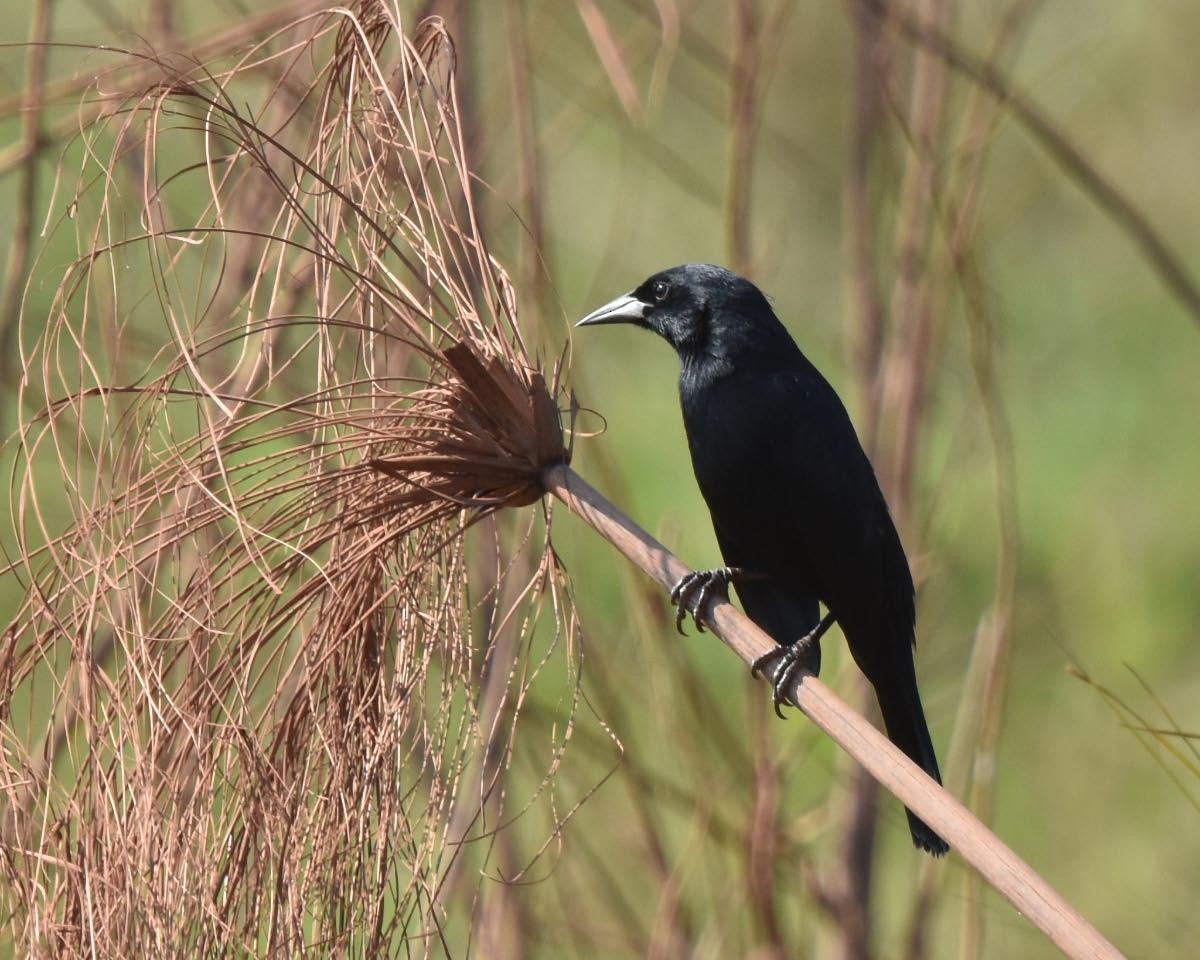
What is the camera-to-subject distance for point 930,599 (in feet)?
12.3

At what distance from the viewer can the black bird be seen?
332 centimetres

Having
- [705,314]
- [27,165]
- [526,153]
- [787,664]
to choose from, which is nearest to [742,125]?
[526,153]

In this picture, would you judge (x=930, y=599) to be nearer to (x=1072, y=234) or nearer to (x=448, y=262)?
(x=448, y=262)

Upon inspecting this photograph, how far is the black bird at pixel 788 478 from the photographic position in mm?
3324

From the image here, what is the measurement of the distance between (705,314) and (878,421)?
1.49ft

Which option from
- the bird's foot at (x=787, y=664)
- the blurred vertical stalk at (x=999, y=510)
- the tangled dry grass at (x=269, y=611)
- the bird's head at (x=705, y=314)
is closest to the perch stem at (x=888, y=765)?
the tangled dry grass at (x=269, y=611)

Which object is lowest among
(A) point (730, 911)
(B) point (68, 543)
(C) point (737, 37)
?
(A) point (730, 911)

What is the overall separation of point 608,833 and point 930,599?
301 cm

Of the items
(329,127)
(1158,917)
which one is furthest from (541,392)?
(1158,917)

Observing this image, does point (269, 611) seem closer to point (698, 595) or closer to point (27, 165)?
point (27, 165)

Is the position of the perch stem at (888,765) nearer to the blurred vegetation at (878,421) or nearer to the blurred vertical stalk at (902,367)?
the blurred vegetation at (878,421)

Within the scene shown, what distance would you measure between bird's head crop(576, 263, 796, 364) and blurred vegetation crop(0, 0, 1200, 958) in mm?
174

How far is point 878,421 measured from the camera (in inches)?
126

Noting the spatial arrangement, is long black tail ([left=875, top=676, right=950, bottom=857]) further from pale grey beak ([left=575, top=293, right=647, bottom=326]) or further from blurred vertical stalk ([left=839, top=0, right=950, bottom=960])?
pale grey beak ([left=575, top=293, right=647, bottom=326])
